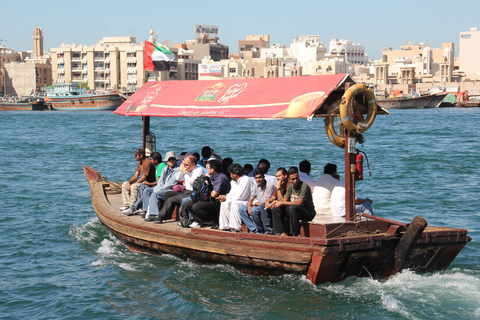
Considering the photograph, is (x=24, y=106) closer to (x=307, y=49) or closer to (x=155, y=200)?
(x=307, y=49)

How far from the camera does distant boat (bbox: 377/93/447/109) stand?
10238 cm

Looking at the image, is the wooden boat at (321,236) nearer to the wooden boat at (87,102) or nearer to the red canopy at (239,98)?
the red canopy at (239,98)

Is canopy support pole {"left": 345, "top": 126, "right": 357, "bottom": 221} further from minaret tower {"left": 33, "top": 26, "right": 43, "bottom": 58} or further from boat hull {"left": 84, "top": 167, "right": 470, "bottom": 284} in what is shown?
minaret tower {"left": 33, "top": 26, "right": 43, "bottom": 58}

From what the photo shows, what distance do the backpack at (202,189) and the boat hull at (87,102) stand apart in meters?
84.0

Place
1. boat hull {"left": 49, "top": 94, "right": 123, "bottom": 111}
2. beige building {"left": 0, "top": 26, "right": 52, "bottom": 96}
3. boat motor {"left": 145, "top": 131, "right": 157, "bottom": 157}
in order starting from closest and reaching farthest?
boat motor {"left": 145, "top": 131, "right": 157, "bottom": 157}
boat hull {"left": 49, "top": 94, "right": 123, "bottom": 111}
beige building {"left": 0, "top": 26, "right": 52, "bottom": 96}

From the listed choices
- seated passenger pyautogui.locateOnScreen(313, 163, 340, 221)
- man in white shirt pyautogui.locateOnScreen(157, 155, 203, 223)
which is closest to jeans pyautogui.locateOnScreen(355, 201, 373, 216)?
seated passenger pyautogui.locateOnScreen(313, 163, 340, 221)

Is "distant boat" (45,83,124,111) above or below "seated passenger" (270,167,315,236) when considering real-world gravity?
above

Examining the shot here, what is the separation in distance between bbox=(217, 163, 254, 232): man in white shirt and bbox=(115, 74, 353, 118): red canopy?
863mm

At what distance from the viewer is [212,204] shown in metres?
10.5

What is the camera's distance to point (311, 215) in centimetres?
926

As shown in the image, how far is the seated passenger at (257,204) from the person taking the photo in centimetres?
977

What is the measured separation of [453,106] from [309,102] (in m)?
105

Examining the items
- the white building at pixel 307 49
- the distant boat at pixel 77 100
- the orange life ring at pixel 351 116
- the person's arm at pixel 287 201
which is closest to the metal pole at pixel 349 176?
the orange life ring at pixel 351 116

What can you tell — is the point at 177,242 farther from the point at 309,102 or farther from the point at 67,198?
Result: the point at 67,198
